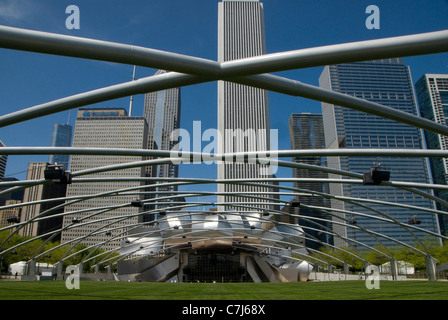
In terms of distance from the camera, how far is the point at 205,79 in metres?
7.77

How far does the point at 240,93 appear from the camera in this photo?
565ft

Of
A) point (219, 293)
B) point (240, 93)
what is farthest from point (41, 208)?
point (219, 293)

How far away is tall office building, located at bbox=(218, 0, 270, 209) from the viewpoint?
168125 millimetres

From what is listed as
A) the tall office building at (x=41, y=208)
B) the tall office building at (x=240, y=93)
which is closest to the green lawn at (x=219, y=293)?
the tall office building at (x=240, y=93)

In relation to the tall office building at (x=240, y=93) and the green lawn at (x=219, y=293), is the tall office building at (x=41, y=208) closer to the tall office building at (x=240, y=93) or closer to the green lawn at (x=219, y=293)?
the tall office building at (x=240, y=93)

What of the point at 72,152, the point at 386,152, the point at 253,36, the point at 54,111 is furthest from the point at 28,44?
the point at 253,36

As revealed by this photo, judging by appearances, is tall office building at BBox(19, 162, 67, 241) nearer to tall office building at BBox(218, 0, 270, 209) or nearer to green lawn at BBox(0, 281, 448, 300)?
tall office building at BBox(218, 0, 270, 209)

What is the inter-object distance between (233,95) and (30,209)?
11888 centimetres

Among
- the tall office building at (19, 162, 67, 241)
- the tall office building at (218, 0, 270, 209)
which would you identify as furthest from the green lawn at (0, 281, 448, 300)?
the tall office building at (19, 162, 67, 241)

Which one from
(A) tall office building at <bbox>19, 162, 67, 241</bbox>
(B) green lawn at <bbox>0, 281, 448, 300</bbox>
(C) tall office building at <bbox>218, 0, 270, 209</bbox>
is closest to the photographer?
(B) green lawn at <bbox>0, 281, 448, 300</bbox>

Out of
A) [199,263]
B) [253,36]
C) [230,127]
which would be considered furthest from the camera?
[253,36]

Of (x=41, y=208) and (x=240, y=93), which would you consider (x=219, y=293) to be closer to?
(x=240, y=93)

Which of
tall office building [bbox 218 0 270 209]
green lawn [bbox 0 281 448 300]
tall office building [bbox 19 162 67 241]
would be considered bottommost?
green lawn [bbox 0 281 448 300]
